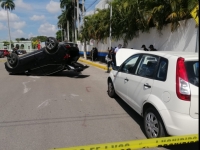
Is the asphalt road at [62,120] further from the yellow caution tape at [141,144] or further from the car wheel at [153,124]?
the yellow caution tape at [141,144]

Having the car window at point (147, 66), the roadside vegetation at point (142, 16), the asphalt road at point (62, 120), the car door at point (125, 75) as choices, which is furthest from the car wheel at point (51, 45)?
the car window at point (147, 66)

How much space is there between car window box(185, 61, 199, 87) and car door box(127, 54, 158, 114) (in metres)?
0.72

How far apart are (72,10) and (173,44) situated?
142ft

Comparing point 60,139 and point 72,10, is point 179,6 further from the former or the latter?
point 72,10

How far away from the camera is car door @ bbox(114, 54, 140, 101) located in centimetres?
529

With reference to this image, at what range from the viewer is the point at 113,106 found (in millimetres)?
6336

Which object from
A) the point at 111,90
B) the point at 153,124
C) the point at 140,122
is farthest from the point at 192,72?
the point at 111,90

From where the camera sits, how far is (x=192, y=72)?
3.47m

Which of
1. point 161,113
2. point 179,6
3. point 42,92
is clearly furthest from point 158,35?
point 161,113

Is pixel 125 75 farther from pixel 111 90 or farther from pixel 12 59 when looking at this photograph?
pixel 12 59

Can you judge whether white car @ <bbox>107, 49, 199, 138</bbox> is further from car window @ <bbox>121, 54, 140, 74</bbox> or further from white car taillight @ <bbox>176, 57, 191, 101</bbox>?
car window @ <bbox>121, 54, 140, 74</bbox>

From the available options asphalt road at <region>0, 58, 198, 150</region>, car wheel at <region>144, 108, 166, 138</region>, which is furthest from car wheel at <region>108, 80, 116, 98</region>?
car wheel at <region>144, 108, 166, 138</region>

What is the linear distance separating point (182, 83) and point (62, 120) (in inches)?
116

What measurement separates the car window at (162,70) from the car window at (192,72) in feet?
1.26
